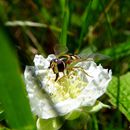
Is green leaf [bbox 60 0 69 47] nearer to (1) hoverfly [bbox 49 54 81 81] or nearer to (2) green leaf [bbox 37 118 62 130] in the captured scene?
(1) hoverfly [bbox 49 54 81 81]

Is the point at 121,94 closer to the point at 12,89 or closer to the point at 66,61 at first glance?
the point at 66,61

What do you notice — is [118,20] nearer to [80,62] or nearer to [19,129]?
[80,62]

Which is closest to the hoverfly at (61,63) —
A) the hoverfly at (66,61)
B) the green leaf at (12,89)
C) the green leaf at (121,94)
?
the hoverfly at (66,61)

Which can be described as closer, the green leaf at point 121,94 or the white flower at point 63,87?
the white flower at point 63,87

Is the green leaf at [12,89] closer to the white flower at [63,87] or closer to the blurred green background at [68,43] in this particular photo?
the blurred green background at [68,43]

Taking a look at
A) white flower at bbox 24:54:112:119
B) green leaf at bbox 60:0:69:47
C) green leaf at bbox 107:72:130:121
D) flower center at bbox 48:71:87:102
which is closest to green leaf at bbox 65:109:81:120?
white flower at bbox 24:54:112:119

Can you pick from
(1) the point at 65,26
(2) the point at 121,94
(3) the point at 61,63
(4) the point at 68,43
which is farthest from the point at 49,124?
(4) the point at 68,43
